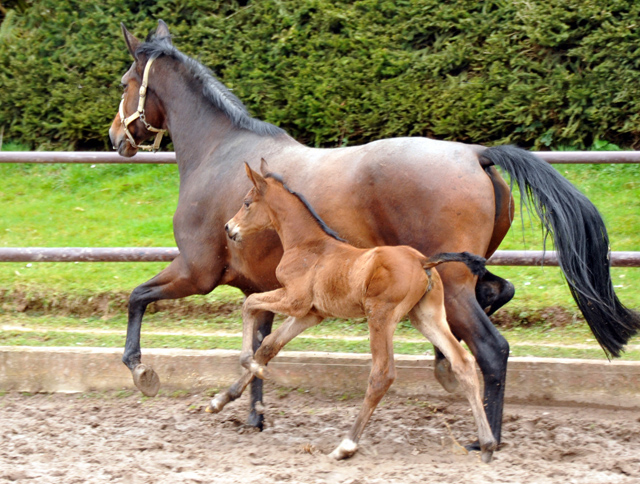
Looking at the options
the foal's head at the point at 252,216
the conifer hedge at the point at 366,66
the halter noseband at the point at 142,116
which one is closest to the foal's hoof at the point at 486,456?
the foal's head at the point at 252,216

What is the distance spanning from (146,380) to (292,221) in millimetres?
1444

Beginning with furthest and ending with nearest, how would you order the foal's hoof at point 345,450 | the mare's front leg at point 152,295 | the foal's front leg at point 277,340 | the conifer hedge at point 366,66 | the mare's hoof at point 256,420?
the conifer hedge at point 366,66 < the mare's front leg at point 152,295 < the mare's hoof at point 256,420 < the foal's front leg at point 277,340 < the foal's hoof at point 345,450

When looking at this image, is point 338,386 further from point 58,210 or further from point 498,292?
point 58,210

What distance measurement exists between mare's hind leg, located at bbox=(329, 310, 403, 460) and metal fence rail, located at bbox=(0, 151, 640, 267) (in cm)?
186

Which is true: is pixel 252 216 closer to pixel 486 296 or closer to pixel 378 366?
pixel 378 366

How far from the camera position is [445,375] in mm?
4633

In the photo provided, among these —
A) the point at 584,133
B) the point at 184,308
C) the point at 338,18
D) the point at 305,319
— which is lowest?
the point at 184,308

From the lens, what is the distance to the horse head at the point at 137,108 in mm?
5246

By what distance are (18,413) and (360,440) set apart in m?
2.20

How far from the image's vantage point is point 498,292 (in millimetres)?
4586

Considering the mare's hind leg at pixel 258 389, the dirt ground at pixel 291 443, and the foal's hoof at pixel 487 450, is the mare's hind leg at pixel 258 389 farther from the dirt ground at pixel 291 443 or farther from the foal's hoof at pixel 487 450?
the foal's hoof at pixel 487 450

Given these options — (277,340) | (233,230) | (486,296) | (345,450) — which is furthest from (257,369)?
(486,296)

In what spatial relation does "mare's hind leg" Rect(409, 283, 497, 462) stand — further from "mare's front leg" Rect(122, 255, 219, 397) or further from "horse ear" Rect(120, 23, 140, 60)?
"horse ear" Rect(120, 23, 140, 60)

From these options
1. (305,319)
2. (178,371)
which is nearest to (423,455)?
(305,319)
